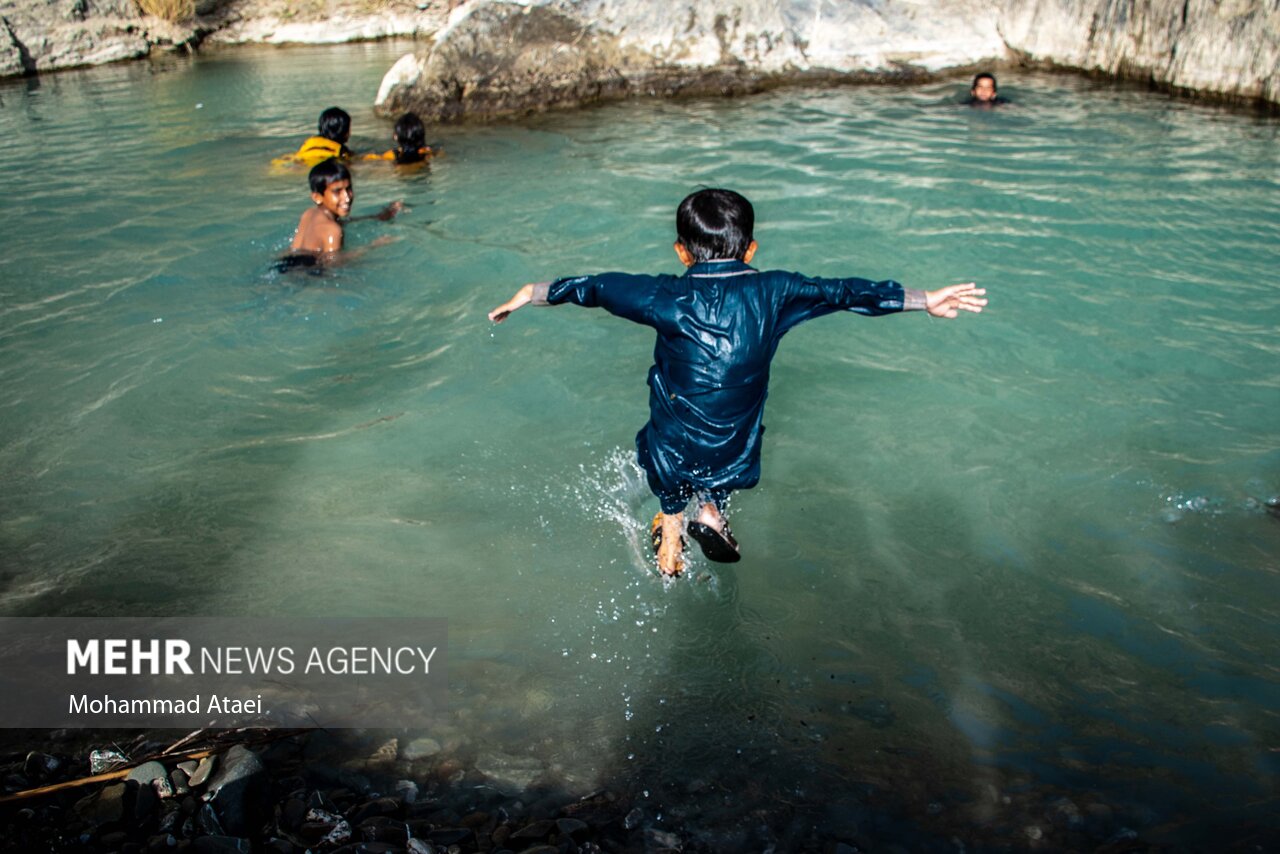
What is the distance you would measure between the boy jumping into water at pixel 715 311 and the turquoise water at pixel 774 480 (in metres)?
0.68

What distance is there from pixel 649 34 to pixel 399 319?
7.74 m

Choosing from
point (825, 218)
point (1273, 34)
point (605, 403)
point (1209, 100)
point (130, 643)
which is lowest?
point (130, 643)

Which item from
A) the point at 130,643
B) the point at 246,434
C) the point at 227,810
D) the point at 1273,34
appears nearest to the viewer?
the point at 227,810

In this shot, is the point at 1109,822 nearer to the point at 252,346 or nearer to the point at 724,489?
the point at 724,489

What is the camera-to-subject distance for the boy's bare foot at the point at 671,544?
3566 mm

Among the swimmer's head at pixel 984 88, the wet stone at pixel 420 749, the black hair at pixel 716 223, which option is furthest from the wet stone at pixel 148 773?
the swimmer's head at pixel 984 88

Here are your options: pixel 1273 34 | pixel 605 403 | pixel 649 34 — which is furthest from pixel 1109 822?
pixel 649 34

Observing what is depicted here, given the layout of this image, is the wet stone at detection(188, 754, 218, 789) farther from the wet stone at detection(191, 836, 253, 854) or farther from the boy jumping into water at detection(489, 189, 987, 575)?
the boy jumping into water at detection(489, 189, 987, 575)

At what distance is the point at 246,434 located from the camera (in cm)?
489

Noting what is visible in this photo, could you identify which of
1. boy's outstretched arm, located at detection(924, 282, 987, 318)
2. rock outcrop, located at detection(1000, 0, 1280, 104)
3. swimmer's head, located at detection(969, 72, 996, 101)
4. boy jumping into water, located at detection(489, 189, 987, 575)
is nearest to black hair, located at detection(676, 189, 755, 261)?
boy jumping into water, located at detection(489, 189, 987, 575)

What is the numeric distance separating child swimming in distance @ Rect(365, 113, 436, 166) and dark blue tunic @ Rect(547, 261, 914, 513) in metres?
6.70

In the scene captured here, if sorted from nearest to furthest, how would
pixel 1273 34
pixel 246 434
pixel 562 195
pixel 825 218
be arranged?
pixel 246 434 < pixel 825 218 < pixel 562 195 < pixel 1273 34

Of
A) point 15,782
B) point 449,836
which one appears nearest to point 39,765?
point 15,782

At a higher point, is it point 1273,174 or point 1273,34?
point 1273,34
